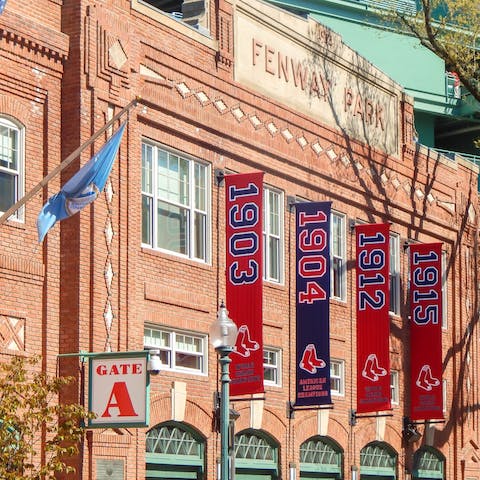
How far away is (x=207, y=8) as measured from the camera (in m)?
30.2

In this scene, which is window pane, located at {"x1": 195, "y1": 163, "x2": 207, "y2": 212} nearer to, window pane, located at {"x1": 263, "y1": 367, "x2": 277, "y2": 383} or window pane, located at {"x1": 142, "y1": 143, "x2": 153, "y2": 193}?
window pane, located at {"x1": 142, "y1": 143, "x2": 153, "y2": 193}

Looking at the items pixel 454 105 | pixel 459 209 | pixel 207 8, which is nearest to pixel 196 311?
pixel 207 8

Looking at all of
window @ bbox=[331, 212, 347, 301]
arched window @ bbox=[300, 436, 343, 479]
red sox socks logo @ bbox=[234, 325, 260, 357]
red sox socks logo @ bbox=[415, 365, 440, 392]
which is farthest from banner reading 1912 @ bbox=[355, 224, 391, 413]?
red sox socks logo @ bbox=[234, 325, 260, 357]

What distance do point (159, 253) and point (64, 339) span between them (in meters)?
3.64

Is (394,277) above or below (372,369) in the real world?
above

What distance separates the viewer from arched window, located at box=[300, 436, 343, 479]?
106 feet

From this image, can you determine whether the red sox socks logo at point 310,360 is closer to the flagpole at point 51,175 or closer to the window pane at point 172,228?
the window pane at point 172,228

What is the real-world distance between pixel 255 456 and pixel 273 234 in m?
5.01

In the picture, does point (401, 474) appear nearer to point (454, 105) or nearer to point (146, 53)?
point (146, 53)

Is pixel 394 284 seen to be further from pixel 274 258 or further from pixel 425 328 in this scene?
pixel 274 258

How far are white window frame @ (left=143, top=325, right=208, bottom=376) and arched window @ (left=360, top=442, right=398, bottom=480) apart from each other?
762cm

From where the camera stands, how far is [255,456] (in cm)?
3039

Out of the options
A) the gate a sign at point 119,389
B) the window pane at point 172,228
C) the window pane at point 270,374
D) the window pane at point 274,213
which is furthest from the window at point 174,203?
the gate a sign at point 119,389

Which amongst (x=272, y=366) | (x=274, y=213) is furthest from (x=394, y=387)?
(x=274, y=213)
